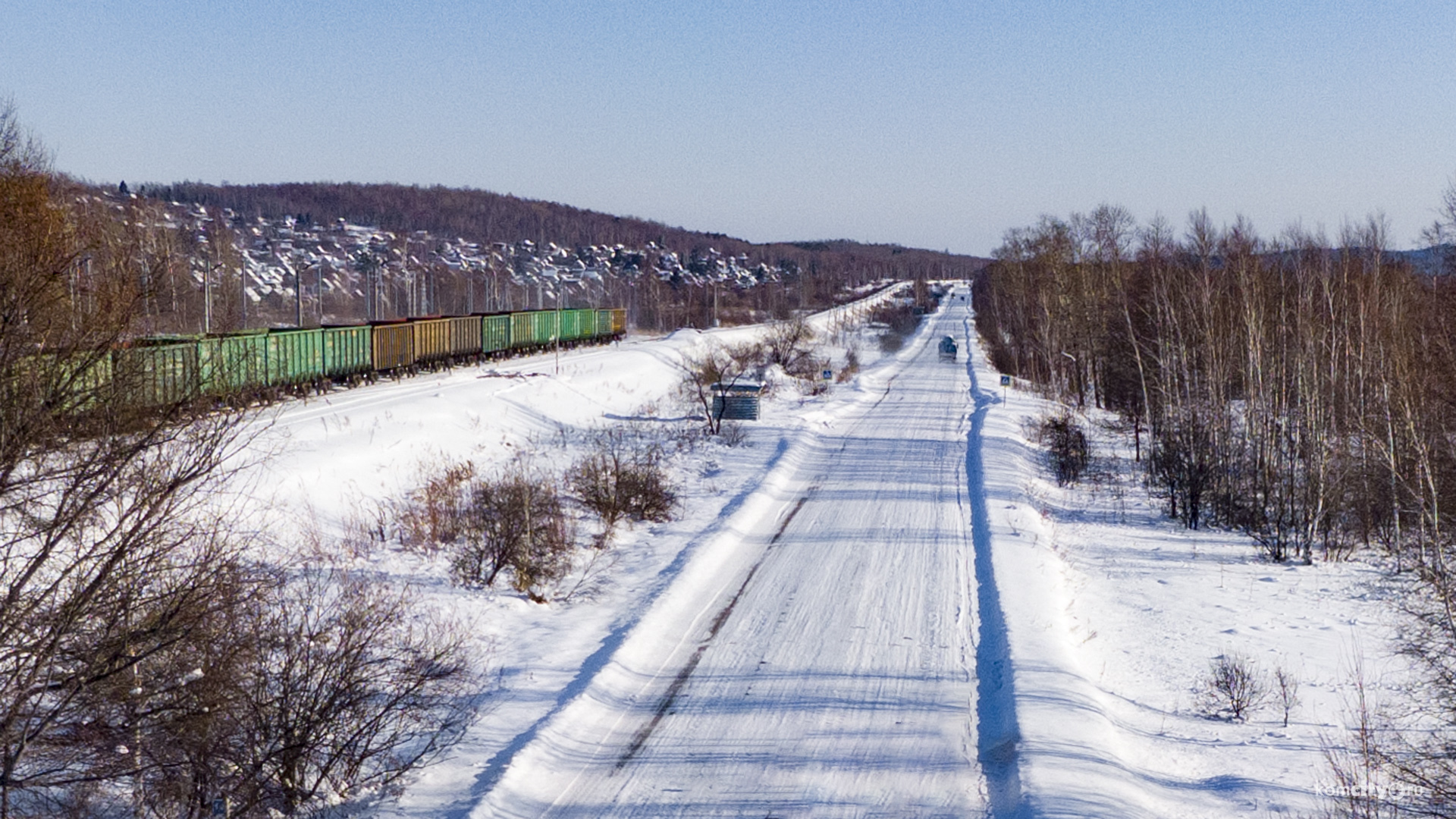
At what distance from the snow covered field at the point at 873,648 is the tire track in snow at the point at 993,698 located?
0.12 feet

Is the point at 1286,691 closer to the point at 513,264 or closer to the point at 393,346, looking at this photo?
the point at 393,346

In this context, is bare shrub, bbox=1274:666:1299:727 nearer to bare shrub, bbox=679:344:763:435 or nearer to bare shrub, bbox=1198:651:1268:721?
bare shrub, bbox=1198:651:1268:721

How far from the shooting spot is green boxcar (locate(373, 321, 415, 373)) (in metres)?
32.8

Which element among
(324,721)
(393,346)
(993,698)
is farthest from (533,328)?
(324,721)

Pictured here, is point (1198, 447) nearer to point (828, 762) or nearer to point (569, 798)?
point (828, 762)

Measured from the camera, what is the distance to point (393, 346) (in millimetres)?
33875

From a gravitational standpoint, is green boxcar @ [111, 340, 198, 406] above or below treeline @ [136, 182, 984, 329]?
below

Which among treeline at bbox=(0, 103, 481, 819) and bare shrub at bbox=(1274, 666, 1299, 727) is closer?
treeline at bbox=(0, 103, 481, 819)

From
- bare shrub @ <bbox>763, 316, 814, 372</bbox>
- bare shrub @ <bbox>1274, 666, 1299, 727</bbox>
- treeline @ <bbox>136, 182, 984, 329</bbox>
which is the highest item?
treeline @ <bbox>136, 182, 984, 329</bbox>

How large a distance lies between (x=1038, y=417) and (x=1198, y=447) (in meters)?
16.4

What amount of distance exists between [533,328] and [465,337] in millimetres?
8270

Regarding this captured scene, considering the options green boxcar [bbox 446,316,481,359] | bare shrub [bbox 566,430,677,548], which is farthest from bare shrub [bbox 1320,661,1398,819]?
green boxcar [bbox 446,316,481,359]

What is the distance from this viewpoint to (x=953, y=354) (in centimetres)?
7200

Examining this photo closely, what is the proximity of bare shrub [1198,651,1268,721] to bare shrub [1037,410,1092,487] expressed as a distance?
14.7 m
